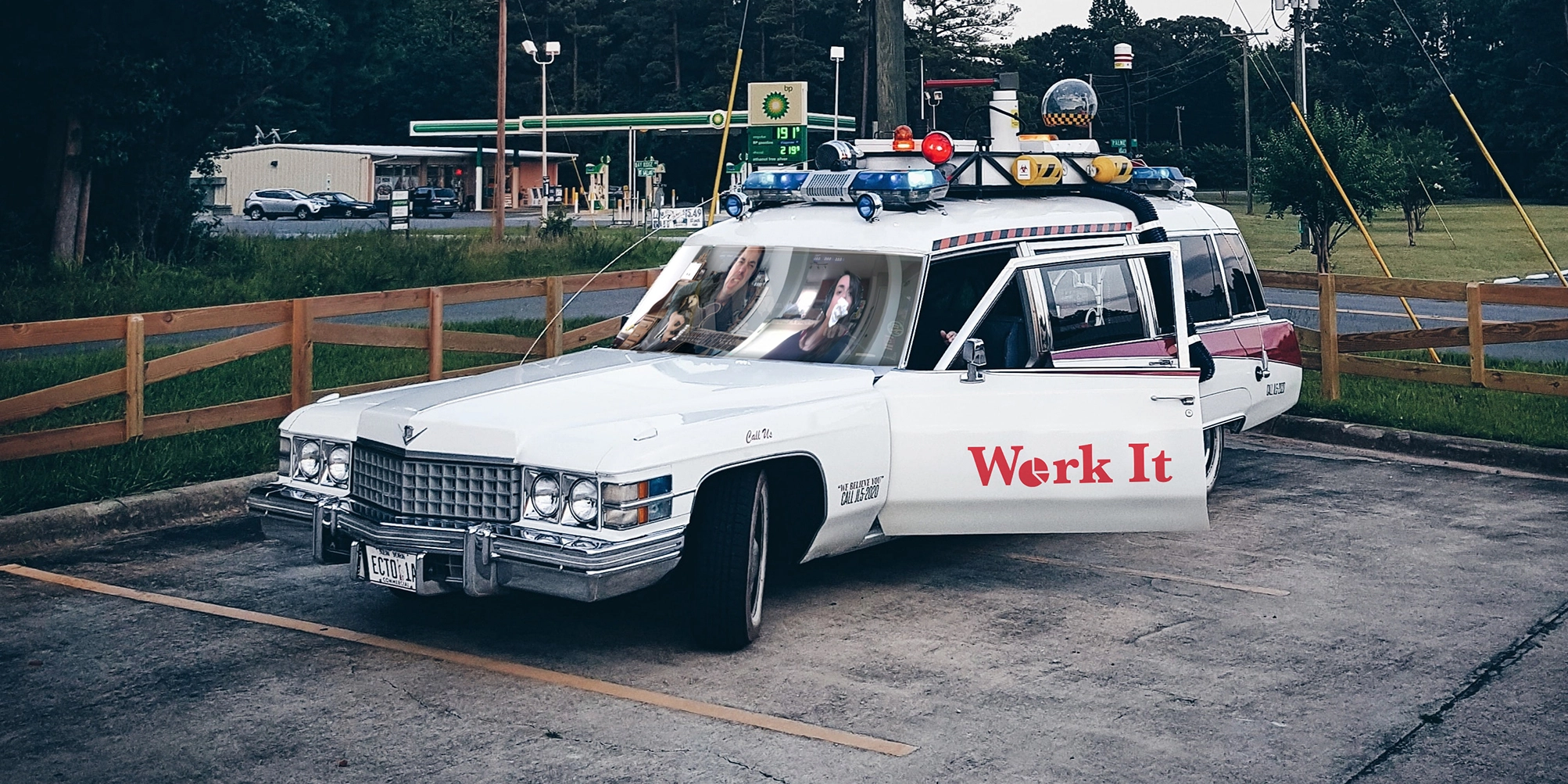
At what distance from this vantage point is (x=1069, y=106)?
11.6 m

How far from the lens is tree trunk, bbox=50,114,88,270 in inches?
982

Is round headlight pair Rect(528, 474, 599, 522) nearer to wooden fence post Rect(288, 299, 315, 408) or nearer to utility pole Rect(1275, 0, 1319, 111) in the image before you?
wooden fence post Rect(288, 299, 315, 408)

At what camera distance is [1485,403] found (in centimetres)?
1381

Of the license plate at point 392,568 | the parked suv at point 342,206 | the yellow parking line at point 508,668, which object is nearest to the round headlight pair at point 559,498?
the license plate at point 392,568

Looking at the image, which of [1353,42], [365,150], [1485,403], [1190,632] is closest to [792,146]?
[1485,403]

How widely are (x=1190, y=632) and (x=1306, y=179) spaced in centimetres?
1452

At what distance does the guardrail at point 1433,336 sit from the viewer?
1291cm

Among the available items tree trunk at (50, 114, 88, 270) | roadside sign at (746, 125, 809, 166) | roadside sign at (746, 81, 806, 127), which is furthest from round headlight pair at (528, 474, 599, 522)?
roadside sign at (746, 81, 806, 127)

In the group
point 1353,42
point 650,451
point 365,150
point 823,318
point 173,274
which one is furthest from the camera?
point 1353,42

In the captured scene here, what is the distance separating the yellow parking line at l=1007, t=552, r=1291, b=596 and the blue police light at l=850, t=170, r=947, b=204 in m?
1.99

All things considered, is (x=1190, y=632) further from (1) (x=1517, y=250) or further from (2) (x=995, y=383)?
(1) (x=1517, y=250)

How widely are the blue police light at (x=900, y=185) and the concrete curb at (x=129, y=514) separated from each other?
361 centimetres

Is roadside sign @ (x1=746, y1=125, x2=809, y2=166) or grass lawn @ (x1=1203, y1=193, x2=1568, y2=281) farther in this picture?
grass lawn @ (x1=1203, y1=193, x2=1568, y2=281)

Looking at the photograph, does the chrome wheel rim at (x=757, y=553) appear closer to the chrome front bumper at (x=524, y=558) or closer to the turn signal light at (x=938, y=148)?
the chrome front bumper at (x=524, y=558)
